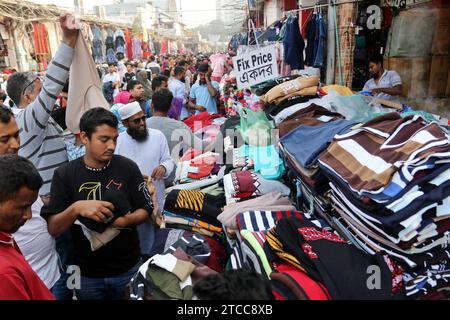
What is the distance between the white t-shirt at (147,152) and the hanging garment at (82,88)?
47 cm

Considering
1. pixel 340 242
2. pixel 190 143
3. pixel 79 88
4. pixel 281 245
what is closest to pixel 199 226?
pixel 281 245

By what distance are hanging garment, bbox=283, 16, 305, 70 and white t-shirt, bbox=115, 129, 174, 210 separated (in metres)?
2.98

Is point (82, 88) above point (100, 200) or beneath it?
above

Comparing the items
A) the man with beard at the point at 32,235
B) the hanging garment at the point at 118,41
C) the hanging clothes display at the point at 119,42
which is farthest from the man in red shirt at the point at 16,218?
the hanging garment at the point at 118,41

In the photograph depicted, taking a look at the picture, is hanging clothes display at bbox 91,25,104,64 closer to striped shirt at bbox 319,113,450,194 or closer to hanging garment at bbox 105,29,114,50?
hanging garment at bbox 105,29,114,50

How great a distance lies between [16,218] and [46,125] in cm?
141

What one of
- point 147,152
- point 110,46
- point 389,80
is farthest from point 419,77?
point 110,46

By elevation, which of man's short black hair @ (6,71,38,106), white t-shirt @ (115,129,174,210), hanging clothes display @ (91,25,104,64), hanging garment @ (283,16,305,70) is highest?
hanging clothes display @ (91,25,104,64)

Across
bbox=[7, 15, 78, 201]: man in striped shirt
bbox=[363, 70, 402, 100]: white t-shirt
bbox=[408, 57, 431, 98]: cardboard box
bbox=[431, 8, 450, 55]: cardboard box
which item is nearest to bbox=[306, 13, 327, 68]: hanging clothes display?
bbox=[363, 70, 402, 100]: white t-shirt

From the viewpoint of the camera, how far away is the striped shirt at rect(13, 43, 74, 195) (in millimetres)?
2369

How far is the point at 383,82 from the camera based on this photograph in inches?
187

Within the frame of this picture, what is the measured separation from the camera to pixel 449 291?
51.1 inches

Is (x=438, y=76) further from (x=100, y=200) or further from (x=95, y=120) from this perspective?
(x=100, y=200)

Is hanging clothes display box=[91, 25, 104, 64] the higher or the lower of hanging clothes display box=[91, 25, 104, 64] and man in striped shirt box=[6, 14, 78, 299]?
the higher
